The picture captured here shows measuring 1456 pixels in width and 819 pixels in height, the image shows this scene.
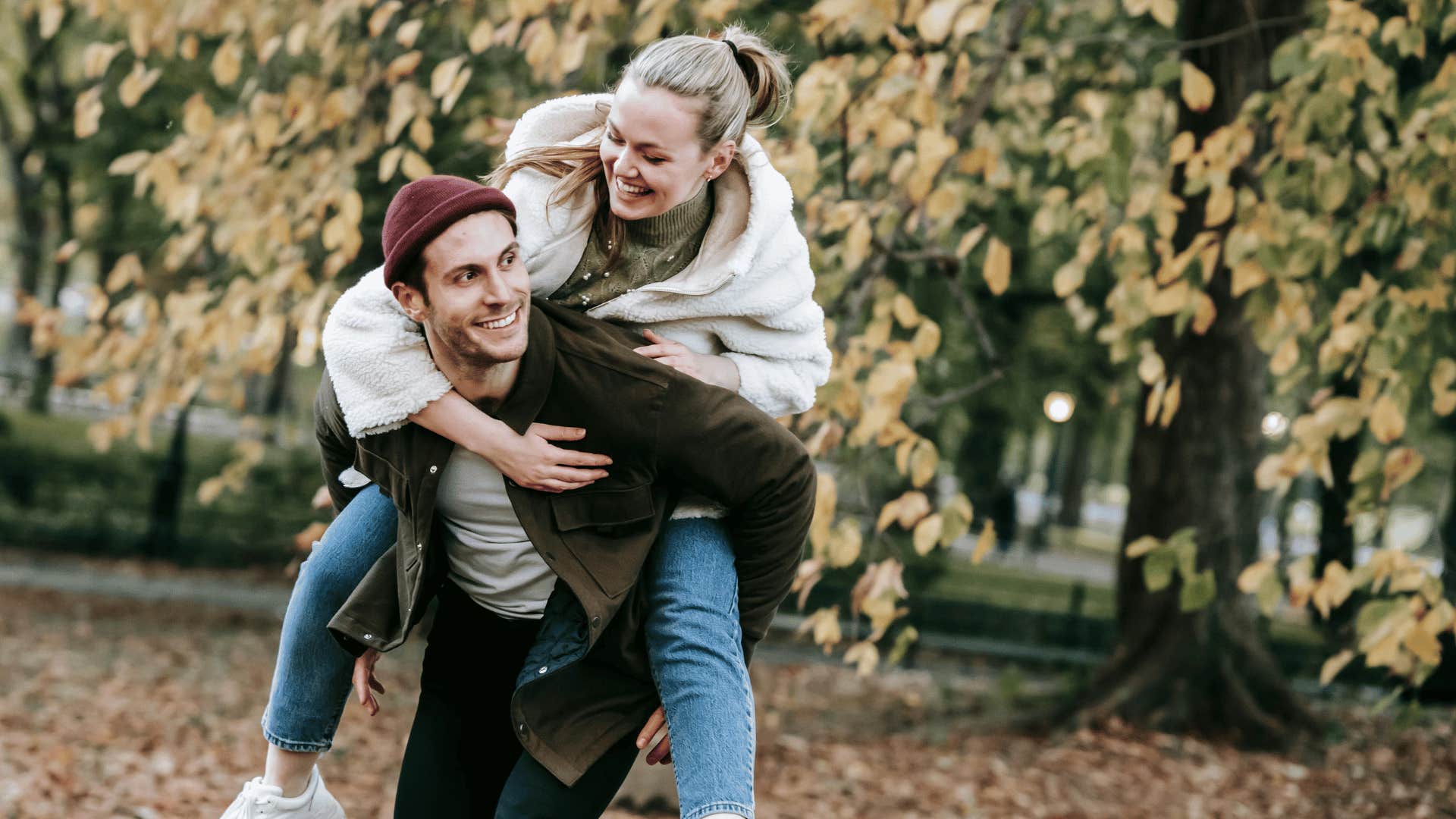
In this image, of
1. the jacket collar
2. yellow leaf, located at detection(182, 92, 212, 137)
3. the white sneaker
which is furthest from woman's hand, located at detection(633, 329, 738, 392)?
yellow leaf, located at detection(182, 92, 212, 137)

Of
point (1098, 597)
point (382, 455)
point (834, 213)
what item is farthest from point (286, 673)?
point (1098, 597)

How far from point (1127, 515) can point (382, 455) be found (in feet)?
24.0

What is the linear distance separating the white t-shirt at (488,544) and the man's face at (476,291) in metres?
0.25

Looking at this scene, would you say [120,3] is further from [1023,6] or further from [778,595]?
[778,595]

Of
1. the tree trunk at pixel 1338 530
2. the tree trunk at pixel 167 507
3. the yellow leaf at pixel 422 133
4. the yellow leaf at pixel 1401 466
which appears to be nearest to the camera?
the yellow leaf at pixel 1401 466

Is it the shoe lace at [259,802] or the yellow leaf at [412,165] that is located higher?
the yellow leaf at [412,165]

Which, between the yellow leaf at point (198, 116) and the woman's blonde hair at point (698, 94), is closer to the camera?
the woman's blonde hair at point (698, 94)

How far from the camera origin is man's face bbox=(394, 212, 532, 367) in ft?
6.62

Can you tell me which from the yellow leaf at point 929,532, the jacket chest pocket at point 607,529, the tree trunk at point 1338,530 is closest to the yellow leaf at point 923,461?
the yellow leaf at point 929,532

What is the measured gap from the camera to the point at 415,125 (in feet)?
15.2

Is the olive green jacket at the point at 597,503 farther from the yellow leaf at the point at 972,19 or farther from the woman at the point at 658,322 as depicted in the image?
the yellow leaf at the point at 972,19

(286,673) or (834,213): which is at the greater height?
(834,213)

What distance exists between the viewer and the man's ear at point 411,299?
6.79 feet

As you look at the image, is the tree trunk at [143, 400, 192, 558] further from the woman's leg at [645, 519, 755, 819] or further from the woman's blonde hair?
the woman's leg at [645, 519, 755, 819]
